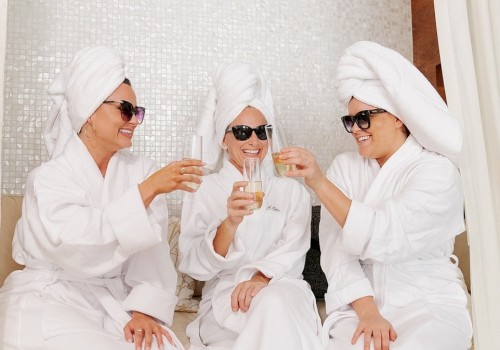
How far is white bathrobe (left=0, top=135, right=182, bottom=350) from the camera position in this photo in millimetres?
2193

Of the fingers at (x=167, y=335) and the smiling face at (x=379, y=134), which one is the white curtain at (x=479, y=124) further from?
the fingers at (x=167, y=335)

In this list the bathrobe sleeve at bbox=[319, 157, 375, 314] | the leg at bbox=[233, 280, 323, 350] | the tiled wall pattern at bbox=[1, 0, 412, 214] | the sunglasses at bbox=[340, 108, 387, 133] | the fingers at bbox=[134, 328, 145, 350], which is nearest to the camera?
the leg at bbox=[233, 280, 323, 350]

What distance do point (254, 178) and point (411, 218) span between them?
1.87 feet

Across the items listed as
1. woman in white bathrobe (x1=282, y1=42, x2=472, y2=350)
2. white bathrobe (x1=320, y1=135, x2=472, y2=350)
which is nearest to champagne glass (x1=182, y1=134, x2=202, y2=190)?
woman in white bathrobe (x1=282, y1=42, x2=472, y2=350)

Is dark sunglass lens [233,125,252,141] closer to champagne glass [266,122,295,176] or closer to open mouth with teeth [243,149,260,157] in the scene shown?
open mouth with teeth [243,149,260,157]

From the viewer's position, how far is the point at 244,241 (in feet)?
9.23

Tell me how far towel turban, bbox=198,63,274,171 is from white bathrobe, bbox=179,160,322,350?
14 cm

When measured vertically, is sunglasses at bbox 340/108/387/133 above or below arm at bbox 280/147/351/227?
above

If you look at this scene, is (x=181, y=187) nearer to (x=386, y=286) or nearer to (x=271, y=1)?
(x=386, y=286)

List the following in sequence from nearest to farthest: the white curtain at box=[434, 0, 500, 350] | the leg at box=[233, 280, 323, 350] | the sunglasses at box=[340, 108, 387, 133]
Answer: the white curtain at box=[434, 0, 500, 350] → the leg at box=[233, 280, 323, 350] → the sunglasses at box=[340, 108, 387, 133]

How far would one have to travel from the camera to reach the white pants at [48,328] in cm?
212

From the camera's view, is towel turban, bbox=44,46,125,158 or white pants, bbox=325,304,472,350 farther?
towel turban, bbox=44,46,125,158

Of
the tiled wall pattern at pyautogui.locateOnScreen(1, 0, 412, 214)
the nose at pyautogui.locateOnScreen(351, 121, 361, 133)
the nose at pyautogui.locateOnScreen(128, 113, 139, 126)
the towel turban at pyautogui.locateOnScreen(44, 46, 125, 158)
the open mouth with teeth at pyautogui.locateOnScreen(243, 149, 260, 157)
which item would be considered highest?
the tiled wall pattern at pyautogui.locateOnScreen(1, 0, 412, 214)

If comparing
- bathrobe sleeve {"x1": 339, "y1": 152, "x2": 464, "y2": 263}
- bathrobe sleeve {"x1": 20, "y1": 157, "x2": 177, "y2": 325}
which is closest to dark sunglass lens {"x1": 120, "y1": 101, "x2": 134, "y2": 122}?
bathrobe sleeve {"x1": 20, "y1": 157, "x2": 177, "y2": 325}
